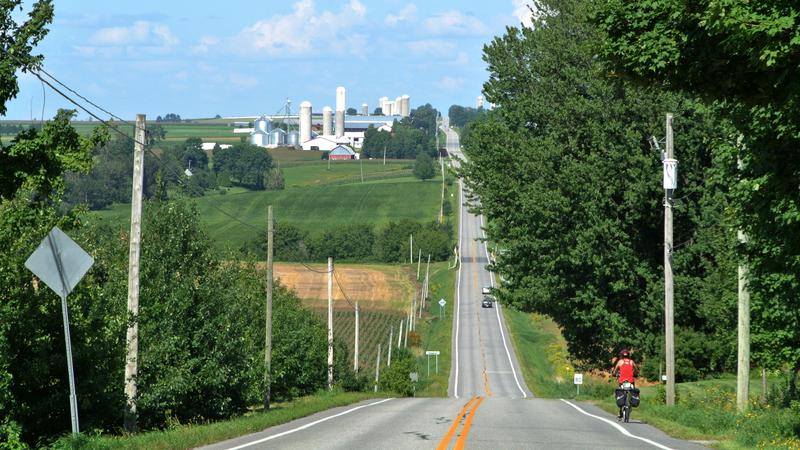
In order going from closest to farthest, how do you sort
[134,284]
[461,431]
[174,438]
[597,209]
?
1. [174,438]
2. [461,431]
3. [134,284]
4. [597,209]

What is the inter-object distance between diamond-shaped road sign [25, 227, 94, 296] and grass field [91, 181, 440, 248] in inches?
5292

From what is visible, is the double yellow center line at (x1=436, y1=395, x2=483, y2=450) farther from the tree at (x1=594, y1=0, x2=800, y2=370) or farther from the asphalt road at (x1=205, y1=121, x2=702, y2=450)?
the tree at (x1=594, y1=0, x2=800, y2=370)

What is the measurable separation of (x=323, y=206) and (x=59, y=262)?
16646 centimetres

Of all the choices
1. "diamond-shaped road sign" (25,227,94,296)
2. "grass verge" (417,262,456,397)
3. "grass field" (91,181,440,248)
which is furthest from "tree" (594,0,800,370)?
"grass field" (91,181,440,248)

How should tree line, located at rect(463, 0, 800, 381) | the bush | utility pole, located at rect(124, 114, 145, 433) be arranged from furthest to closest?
the bush → tree line, located at rect(463, 0, 800, 381) → utility pole, located at rect(124, 114, 145, 433)

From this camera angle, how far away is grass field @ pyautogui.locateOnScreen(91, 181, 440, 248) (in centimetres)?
16450

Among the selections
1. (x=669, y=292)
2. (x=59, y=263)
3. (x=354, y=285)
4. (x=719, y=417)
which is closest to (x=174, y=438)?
(x=59, y=263)

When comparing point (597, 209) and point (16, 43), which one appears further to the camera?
point (597, 209)

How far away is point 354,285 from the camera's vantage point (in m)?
122

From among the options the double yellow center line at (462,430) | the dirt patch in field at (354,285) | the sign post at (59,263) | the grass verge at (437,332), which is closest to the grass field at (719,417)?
the double yellow center line at (462,430)

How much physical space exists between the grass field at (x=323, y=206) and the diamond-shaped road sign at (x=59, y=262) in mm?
134428

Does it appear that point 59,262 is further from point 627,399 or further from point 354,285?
point 354,285

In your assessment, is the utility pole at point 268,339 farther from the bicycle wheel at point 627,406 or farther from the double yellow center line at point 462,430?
the bicycle wheel at point 627,406

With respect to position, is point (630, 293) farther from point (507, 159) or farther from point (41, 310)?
point (41, 310)
